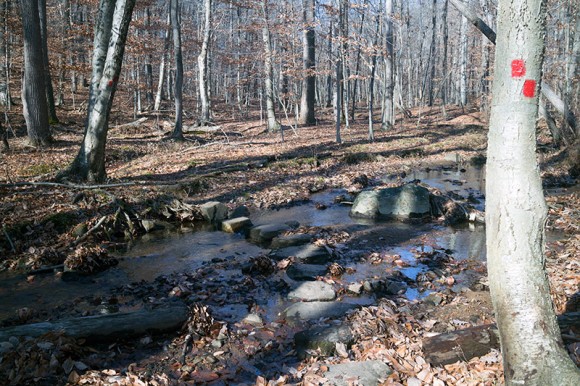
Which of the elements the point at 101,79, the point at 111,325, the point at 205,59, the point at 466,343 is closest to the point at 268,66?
the point at 205,59

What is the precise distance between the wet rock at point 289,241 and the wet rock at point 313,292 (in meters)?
2.02

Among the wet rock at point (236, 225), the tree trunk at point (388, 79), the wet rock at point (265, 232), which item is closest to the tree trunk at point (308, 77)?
the tree trunk at point (388, 79)

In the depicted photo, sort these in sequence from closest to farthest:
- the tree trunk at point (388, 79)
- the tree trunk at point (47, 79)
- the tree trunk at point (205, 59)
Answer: the tree trunk at point (47, 79) → the tree trunk at point (205, 59) → the tree trunk at point (388, 79)

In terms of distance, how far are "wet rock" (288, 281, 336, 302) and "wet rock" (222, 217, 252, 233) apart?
3.42 m

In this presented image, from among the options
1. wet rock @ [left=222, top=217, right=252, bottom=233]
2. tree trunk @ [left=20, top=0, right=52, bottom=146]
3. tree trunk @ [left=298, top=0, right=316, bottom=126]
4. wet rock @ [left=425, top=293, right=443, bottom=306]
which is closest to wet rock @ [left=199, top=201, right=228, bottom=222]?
wet rock @ [left=222, top=217, right=252, bottom=233]

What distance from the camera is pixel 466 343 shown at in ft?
13.2

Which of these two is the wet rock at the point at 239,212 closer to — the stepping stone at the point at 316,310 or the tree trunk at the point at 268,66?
the stepping stone at the point at 316,310

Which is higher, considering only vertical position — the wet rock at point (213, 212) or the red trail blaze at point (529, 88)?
the red trail blaze at point (529, 88)

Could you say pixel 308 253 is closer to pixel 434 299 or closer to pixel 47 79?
pixel 434 299

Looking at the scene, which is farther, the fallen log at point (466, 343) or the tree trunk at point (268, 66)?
the tree trunk at point (268, 66)

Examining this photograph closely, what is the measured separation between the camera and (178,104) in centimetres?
1925

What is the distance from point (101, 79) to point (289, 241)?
6167mm

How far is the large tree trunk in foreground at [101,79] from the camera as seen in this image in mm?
10102

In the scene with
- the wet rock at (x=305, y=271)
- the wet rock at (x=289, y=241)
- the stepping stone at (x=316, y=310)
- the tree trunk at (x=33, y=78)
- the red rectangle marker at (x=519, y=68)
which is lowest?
the stepping stone at (x=316, y=310)
